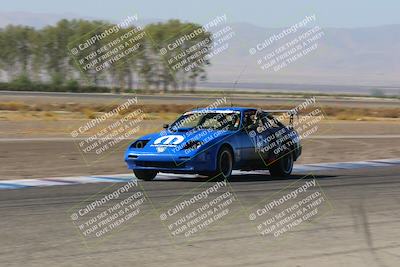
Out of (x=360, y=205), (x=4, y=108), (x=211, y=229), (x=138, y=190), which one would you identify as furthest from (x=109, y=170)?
(x=4, y=108)

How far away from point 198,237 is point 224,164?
5.44 meters

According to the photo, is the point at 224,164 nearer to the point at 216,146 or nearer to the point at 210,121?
the point at 216,146

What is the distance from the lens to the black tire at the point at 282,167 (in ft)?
48.4

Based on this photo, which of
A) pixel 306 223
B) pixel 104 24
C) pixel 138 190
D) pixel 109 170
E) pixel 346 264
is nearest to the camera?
pixel 346 264

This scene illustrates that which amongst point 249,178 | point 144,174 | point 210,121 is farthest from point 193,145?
point 249,178

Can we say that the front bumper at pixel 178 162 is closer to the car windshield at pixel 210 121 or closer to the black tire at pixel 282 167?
the car windshield at pixel 210 121

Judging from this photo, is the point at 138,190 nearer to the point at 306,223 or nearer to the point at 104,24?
the point at 306,223

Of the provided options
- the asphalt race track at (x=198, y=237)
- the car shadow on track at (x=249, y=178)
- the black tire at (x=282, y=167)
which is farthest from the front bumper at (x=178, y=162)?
the black tire at (x=282, y=167)

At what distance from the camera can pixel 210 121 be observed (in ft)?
45.4

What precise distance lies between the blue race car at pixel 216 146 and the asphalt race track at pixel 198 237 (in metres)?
1.05

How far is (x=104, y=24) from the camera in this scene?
104500 millimetres

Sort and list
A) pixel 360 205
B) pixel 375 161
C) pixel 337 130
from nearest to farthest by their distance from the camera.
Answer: pixel 360 205 < pixel 375 161 < pixel 337 130

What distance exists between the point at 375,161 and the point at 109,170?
23.1 ft

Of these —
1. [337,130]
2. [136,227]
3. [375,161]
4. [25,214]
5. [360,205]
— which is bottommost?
[337,130]
